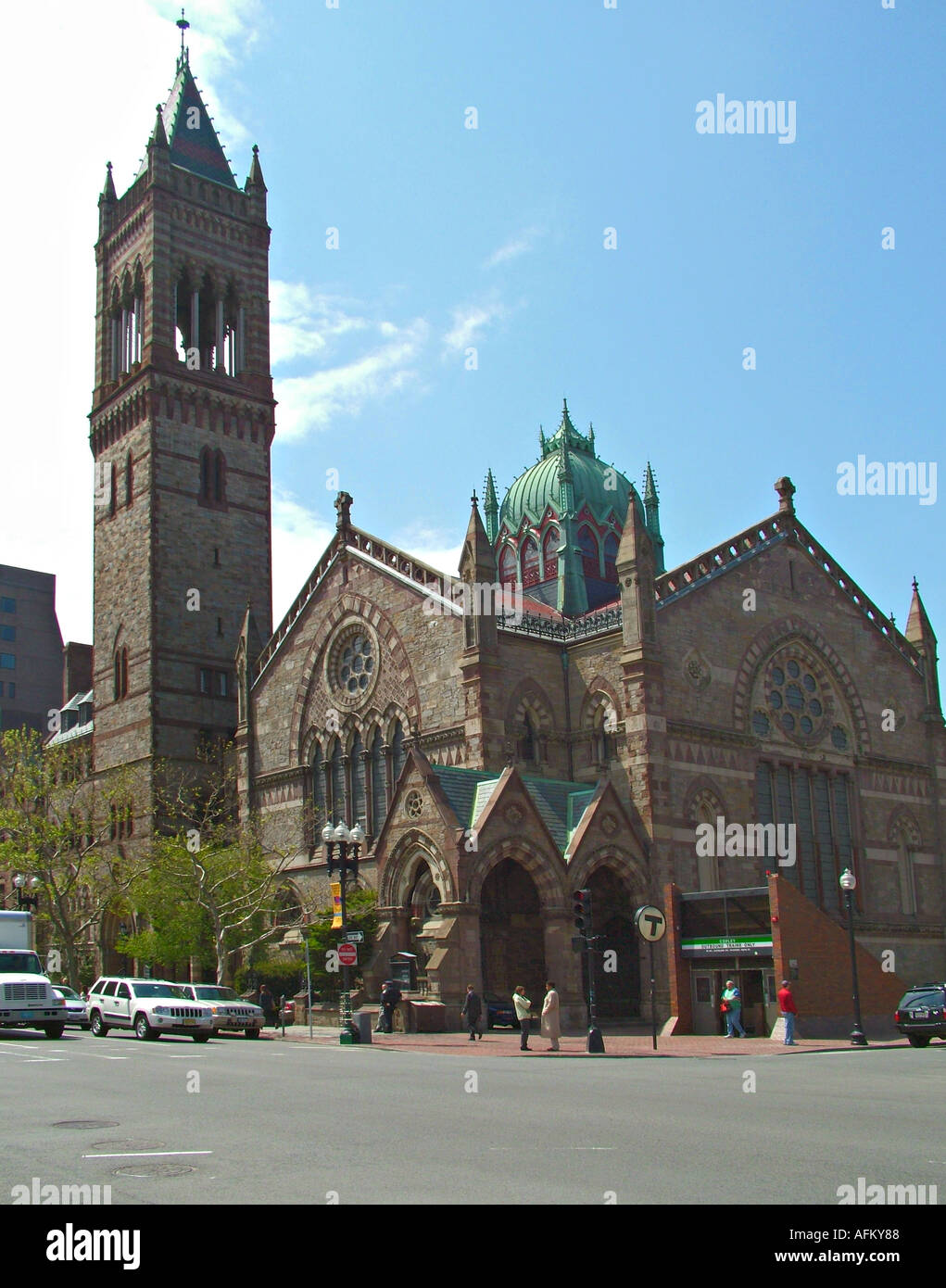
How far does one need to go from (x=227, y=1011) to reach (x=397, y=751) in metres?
14.7

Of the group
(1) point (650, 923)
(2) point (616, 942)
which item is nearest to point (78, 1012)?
(2) point (616, 942)

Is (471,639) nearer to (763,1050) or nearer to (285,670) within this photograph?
(285,670)

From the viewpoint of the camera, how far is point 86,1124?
1352cm

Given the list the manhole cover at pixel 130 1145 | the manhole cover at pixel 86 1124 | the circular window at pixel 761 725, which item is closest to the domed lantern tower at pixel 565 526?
the circular window at pixel 761 725

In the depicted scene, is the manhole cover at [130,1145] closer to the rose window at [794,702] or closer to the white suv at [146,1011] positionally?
the white suv at [146,1011]

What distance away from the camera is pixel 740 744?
149ft

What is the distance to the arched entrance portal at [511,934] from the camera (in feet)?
132

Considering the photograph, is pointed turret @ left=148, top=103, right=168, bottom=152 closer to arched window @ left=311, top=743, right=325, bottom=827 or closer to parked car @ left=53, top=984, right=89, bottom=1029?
arched window @ left=311, top=743, right=325, bottom=827

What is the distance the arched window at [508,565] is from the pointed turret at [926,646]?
2005 centimetres

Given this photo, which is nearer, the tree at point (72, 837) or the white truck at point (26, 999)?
the white truck at point (26, 999)

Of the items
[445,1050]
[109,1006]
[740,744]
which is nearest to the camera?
[445,1050]

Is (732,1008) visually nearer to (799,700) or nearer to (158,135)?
(799,700)
